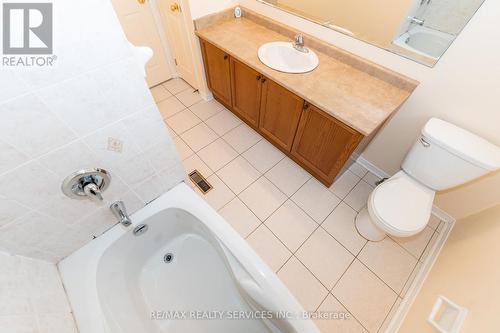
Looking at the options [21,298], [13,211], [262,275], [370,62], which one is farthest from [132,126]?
[370,62]

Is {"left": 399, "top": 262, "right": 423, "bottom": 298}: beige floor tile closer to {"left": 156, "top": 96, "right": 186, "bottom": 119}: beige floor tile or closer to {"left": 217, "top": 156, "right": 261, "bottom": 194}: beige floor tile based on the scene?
{"left": 217, "top": 156, "right": 261, "bottom": 194}: beige floor tile

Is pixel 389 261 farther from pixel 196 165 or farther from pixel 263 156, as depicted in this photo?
pixel 196 165

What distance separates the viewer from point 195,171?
6.34ft

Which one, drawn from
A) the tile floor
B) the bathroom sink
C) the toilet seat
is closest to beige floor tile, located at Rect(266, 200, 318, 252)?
the tile floor

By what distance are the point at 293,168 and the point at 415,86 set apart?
3.37 feet

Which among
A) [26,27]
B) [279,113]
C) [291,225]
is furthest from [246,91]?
[26,27]

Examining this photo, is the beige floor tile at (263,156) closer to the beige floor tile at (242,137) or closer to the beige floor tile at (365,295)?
the beige floor tile at (242,137)

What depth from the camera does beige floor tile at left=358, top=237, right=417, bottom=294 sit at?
144 cm

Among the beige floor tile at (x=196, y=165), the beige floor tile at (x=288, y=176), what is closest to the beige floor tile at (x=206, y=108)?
the beige floor tile at (x=196, y=165)

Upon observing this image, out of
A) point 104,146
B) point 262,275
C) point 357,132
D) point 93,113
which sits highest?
point 93,113

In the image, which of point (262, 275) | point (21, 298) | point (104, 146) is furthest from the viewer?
point (262, 275)

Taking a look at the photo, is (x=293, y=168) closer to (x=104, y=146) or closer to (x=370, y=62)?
(x=370, y=62)

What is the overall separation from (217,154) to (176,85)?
126cm

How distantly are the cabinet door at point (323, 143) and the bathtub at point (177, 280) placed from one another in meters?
0.88
